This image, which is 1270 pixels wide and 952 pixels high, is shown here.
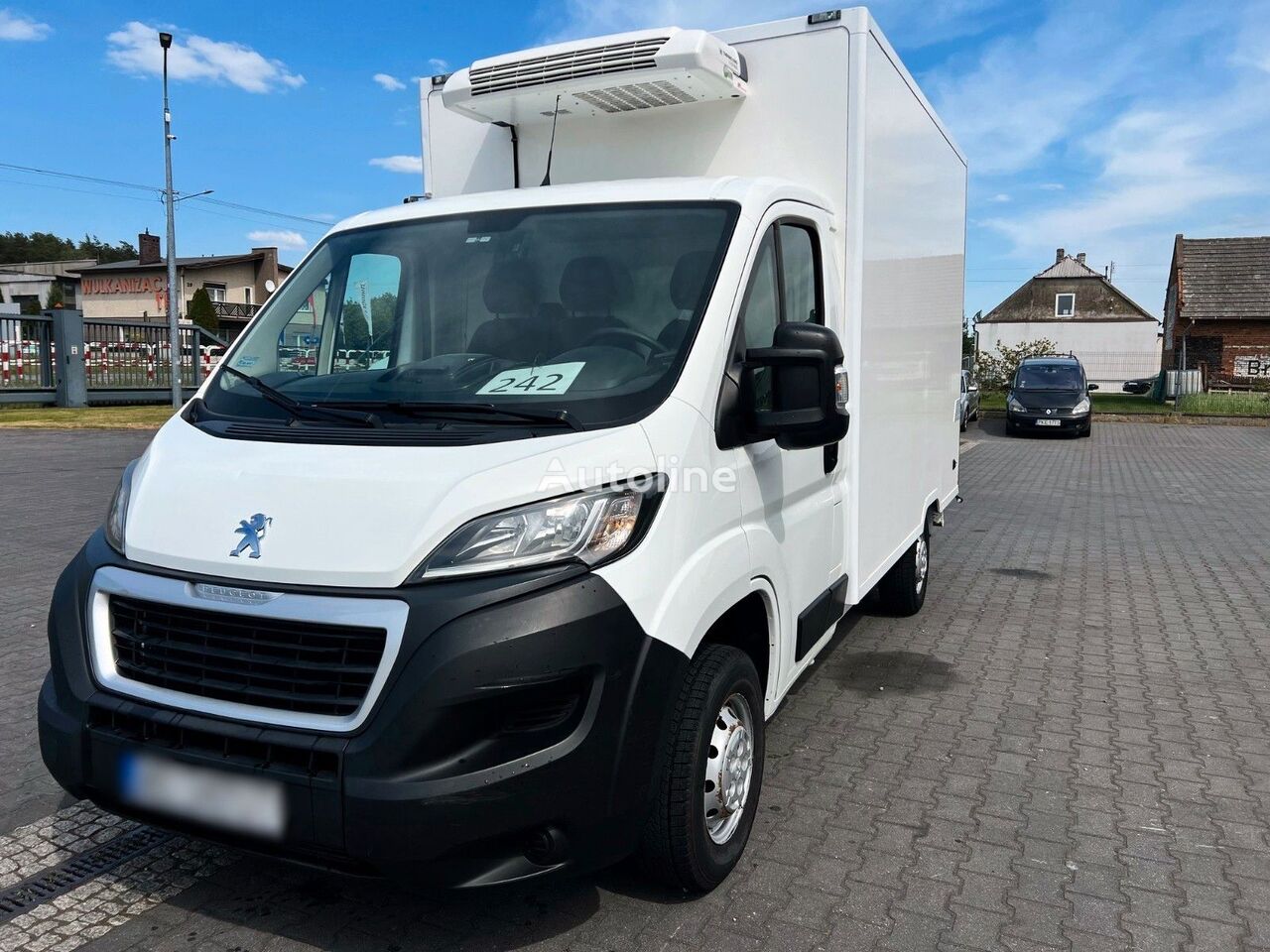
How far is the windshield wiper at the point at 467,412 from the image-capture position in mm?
2752

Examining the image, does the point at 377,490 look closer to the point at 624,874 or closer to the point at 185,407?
the point at 185,407

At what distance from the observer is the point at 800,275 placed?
3.75 metres

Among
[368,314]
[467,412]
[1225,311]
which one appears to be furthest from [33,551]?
[1225,311]

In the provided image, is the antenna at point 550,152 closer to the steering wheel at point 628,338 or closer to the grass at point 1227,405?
the steering wheel at point 628,338

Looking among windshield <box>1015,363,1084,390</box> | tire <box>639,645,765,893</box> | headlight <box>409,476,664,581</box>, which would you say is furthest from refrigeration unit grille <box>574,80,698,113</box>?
windshield <box>1015,363,1084,390</box>

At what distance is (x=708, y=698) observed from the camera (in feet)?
9.40

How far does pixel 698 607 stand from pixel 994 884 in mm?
1456

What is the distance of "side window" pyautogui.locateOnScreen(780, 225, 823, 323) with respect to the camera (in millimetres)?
3613

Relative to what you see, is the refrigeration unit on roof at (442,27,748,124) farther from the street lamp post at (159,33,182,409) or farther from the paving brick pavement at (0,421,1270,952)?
the street lamp post at (159,33,182,409)

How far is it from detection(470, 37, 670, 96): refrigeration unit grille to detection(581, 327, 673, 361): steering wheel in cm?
138

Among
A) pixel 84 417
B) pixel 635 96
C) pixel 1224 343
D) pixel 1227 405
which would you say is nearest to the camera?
pixel 635 96

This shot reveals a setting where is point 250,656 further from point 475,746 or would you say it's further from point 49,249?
point 49,249

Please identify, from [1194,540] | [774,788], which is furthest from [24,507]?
[1194,540]

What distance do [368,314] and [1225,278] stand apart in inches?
1775
